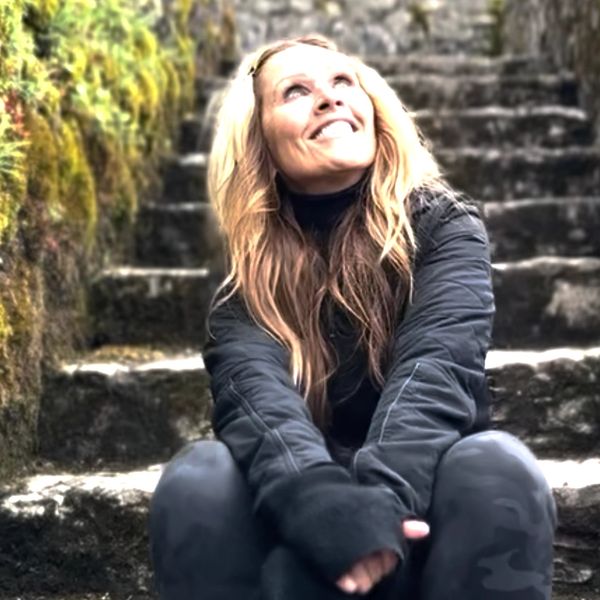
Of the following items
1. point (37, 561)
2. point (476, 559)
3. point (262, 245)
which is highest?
point (262, 245)

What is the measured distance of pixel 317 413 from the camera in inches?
68.2

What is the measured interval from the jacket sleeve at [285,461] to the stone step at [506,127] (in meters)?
2.15

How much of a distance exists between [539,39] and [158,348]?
2.92 metres

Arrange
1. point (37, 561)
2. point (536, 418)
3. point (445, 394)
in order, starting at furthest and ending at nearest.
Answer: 1. point (536, 418)
2. point (37, 561)
3. point (445, 394)

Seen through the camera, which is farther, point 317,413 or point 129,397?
point 129,397

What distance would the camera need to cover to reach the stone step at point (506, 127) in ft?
12.2

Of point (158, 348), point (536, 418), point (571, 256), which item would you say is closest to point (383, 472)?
point (536, 418)

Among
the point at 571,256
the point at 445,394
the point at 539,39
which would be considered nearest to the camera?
the point at 445,394

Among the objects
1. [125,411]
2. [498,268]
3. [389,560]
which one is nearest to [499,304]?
[498,268]

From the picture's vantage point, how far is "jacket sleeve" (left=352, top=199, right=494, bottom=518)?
4.77 feet

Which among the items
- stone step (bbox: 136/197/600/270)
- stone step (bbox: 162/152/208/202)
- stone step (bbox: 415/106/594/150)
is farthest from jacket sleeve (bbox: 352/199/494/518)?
stone step (bbox: 415/106/594/150)

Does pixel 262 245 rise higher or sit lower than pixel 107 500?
higher

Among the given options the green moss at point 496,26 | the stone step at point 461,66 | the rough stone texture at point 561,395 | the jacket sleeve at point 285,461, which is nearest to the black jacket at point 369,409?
the jacket sleeve at point 285,461

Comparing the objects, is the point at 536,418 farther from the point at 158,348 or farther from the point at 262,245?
the point at 158,348
